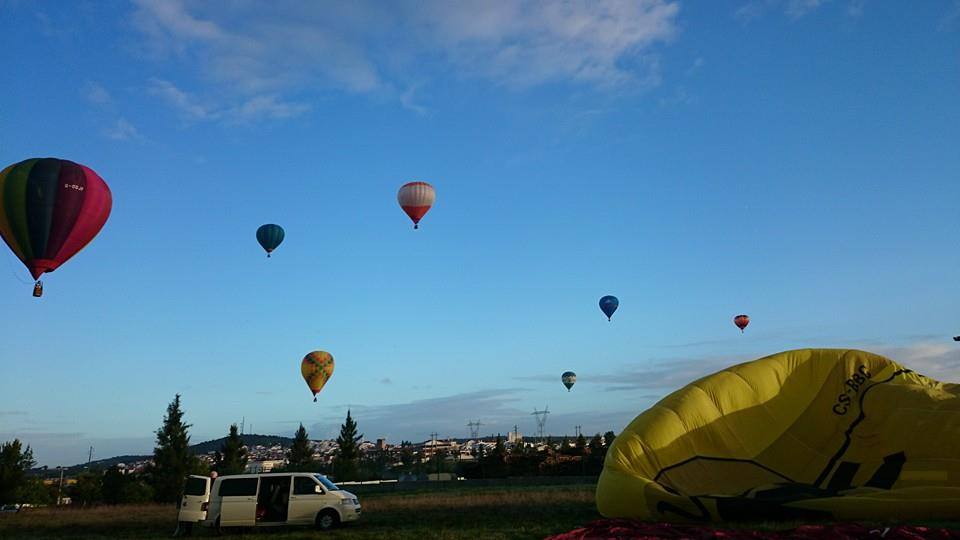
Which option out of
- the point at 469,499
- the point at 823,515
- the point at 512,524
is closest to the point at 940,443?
the point at 823,515

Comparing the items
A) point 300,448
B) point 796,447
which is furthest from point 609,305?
point 300,448

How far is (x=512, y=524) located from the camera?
1633 centimetres

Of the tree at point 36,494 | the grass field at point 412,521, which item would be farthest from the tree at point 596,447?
the tree at point 36,494

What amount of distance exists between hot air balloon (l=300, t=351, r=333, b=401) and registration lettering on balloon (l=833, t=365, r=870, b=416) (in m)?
31.2

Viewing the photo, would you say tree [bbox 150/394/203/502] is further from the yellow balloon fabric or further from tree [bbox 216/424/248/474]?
the yellow balloon fabric

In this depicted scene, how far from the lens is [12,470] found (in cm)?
4547

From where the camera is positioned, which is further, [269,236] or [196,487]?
[269,236]

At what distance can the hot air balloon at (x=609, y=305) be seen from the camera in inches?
1896

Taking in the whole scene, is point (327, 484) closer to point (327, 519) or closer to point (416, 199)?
point (327, 519)

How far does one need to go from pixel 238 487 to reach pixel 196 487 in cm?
126

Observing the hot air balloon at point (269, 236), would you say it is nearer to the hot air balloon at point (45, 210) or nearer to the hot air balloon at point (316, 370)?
the hot air balloon at point (316, 370)

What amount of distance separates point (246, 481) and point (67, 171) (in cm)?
1346

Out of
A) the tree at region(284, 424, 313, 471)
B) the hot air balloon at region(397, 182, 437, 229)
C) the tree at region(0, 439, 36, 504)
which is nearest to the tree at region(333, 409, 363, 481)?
the tree at region(284, 424, 313, 471)

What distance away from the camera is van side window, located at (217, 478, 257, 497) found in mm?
17953
